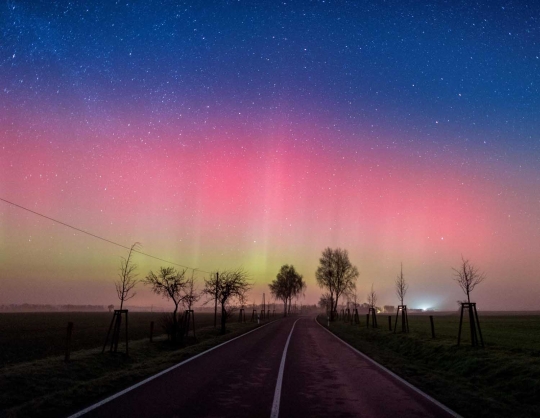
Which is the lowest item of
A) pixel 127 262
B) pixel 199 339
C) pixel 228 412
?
pixel 199 339

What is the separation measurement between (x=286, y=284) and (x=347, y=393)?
321 feet

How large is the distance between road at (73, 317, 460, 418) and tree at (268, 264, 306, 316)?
307ft

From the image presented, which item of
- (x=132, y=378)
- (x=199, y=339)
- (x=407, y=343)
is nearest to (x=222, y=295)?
(x=199, y=339)

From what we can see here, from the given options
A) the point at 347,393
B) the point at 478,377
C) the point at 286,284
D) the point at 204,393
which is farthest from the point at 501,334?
the point at 286,284

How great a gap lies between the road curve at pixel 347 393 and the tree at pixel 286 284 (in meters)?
93.3

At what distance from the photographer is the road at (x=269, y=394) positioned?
741cm

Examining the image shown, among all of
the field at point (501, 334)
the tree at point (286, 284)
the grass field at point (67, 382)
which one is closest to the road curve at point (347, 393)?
the grass field at point (67, 382)

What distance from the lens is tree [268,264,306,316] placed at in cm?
10640

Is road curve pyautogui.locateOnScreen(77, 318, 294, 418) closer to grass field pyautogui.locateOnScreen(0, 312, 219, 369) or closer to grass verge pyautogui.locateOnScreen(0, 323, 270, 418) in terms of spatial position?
grass verge pyautogui.locateOnScreen(0, 323, 270, 418)

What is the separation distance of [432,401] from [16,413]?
855cm

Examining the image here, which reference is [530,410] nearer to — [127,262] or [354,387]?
[354,387]

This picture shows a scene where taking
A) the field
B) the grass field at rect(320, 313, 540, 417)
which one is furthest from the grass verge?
the field

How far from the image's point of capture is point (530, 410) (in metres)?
8.27

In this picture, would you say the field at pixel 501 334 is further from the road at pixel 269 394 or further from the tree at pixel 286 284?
the tree at pixel 286 284
